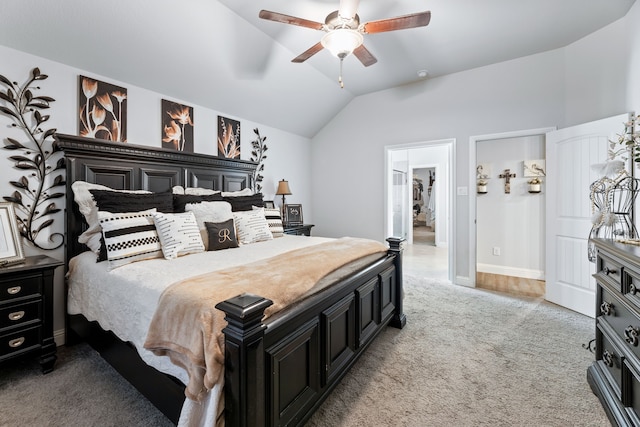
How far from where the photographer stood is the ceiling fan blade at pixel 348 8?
191cm

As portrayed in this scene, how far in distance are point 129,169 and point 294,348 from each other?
2.37m

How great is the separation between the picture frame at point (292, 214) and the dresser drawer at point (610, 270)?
345 cm

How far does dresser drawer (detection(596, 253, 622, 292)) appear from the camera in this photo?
146 centimetres

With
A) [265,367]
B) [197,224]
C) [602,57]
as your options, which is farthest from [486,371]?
[602,57]

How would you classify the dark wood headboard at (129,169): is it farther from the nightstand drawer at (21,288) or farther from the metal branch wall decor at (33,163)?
the nightstand drawer at (21,288)

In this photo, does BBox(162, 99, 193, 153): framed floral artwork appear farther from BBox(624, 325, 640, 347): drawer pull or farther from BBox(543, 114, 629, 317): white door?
BBox(543, 114, 629, 317): white door

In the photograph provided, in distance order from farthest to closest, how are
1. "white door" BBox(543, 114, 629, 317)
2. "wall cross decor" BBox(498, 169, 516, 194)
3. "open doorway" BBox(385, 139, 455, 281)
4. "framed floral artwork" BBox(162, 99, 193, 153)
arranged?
"open doorway" BBox(385, 139, 455, 281), "wall cross decor" BBox(498, 169, 516, 194), "framed floral artwork" BBox(162, 99, 193, 153), "white door" BBox(543, 114, 629, 317)

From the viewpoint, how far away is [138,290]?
59.9 inches

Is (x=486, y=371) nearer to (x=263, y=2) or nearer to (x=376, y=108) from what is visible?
(x=263, y=2)

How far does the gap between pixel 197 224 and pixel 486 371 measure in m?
2.47

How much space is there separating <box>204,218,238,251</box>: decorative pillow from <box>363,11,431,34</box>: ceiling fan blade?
6.37ft

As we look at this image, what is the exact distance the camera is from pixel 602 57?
115 inches

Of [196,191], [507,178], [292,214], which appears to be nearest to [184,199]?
[196,191]

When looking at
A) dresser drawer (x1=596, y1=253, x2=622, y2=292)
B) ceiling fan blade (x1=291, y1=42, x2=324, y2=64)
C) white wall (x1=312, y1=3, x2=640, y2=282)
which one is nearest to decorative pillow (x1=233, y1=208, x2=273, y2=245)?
ceiling fan blade (x1=291, y1=42, x2=324, y2=64)
